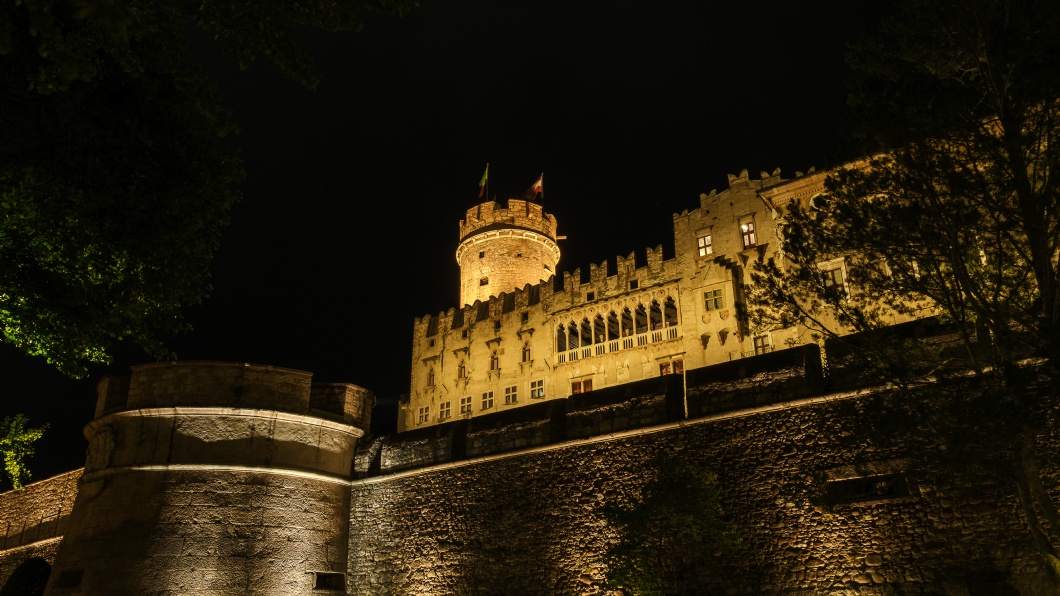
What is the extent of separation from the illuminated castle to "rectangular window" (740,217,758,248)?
0.04m

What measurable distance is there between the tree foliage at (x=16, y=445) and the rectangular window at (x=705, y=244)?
89.3 feet

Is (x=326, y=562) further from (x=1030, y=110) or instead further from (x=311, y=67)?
(x=1030, y=110)

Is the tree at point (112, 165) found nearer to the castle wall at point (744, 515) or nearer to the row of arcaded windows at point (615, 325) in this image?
the castle wall at point (744, 515)

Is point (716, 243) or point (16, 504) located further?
point (716, 243)

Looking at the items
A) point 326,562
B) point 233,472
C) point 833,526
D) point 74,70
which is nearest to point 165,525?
point 233,472

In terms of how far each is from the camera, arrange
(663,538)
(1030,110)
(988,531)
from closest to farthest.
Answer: (1030,110), (988,531), (663,538)

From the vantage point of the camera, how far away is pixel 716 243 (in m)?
31.9

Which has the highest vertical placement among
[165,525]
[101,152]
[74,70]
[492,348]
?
[492,348]

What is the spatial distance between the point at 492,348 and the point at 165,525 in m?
22.5

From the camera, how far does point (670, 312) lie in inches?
1341

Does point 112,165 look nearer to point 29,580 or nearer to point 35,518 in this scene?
point 29,580

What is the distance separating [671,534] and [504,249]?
30051mm

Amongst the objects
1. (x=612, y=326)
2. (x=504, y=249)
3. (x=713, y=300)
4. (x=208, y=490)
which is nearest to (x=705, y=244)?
(x=713, y=300)

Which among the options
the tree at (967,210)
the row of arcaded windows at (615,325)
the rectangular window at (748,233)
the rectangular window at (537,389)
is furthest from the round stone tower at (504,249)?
the tree at (967,210)
